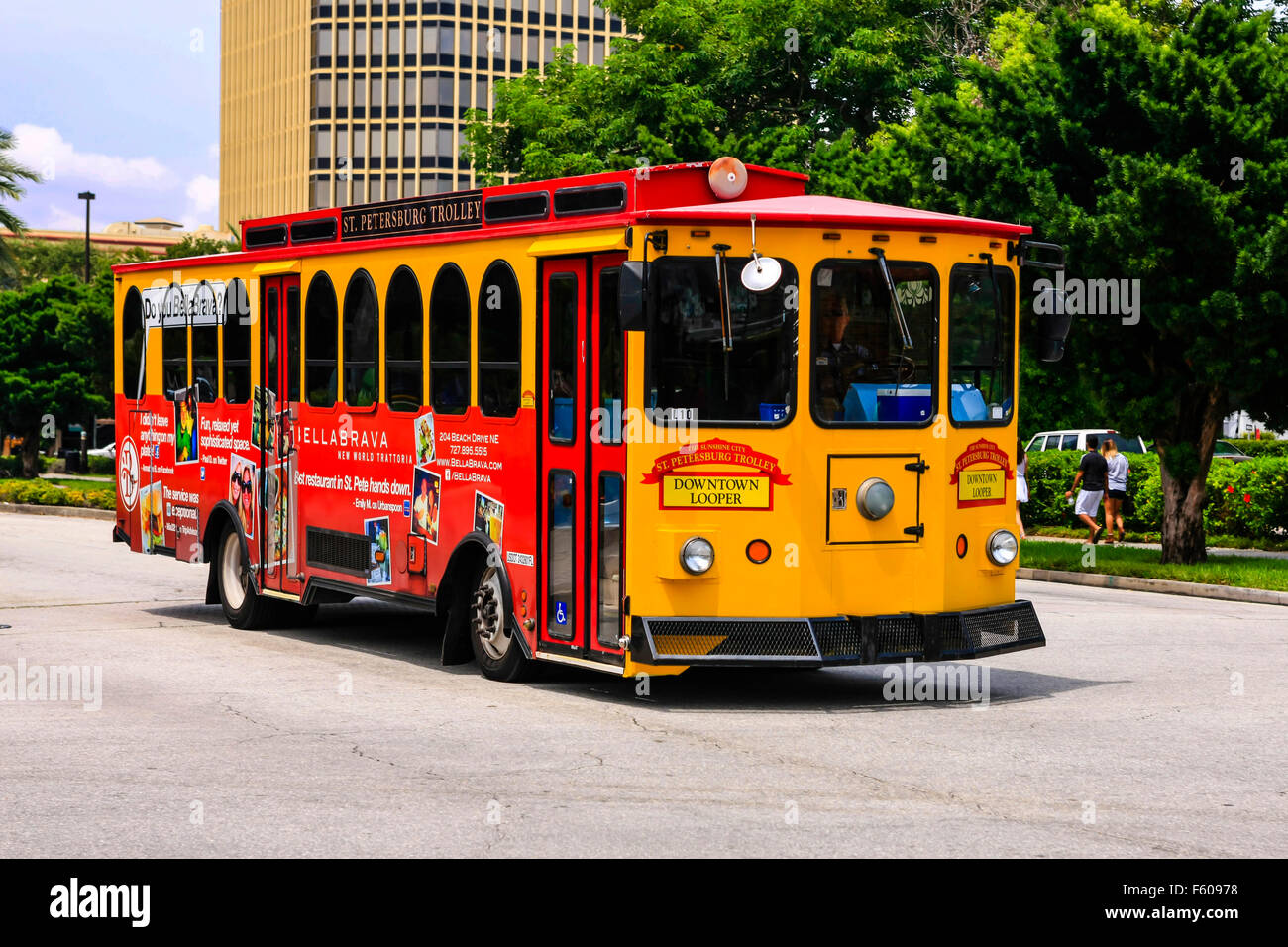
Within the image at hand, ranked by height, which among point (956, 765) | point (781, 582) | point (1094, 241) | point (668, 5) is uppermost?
point (668, 5)

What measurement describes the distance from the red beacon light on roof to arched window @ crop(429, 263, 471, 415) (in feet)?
6.62

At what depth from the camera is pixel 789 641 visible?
1038 cm

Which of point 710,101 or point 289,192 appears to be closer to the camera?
point 710,101

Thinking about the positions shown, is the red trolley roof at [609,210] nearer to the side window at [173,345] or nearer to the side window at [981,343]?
the side window at [981,343]

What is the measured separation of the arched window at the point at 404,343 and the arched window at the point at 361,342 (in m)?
0.19

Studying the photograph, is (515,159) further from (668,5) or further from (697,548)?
(697,548)

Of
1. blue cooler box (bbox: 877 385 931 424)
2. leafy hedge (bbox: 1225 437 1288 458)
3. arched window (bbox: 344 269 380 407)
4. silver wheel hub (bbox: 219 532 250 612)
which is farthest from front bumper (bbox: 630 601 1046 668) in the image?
leafy hedge (bbox: 1225 437 1288 458)

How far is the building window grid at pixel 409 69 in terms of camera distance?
11731 cm

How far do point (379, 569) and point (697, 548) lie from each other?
3.56 m

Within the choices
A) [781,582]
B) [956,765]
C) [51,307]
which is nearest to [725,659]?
[781,582]

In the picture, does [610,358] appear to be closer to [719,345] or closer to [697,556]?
[719,345]

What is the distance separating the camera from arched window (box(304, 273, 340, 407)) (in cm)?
1362

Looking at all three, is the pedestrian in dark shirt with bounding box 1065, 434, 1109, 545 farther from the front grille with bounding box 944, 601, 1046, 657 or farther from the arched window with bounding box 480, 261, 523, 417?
the arched window with bounding box 480, 261, 523, 417

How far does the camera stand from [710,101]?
4041cm
